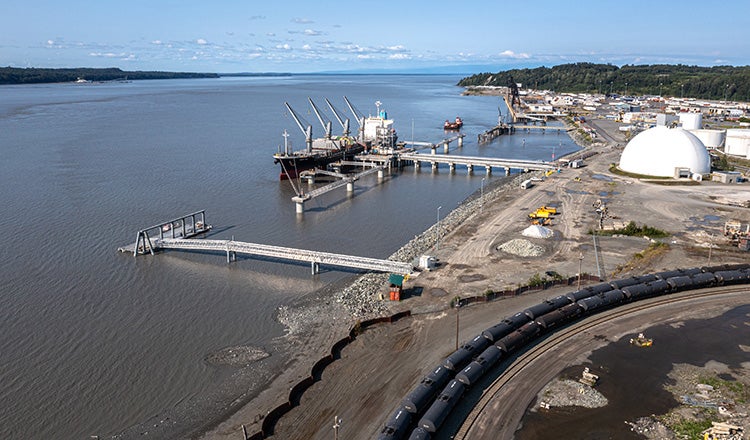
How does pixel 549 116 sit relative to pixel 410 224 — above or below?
above

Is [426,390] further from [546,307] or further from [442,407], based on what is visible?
[546,307]

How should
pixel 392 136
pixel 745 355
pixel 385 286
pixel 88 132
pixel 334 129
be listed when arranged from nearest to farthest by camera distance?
pixel 745 355, pixel 385 286, pixel 392 136, pixel 88 132, pixel 334 129

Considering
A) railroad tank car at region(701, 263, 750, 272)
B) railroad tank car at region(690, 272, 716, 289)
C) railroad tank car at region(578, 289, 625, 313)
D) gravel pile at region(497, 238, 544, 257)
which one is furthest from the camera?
gravel pile at region(497, 238, 544, 257)

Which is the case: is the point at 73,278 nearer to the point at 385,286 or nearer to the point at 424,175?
the point at 385,286

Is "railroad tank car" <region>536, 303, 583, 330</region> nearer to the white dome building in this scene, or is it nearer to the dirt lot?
the dirt lot

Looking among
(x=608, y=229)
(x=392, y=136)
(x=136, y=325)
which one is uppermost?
(x=392, y=136)

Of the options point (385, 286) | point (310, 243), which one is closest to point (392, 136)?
point (310, 243)

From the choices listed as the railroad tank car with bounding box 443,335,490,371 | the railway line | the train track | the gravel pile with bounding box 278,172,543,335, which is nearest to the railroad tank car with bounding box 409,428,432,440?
the railway line

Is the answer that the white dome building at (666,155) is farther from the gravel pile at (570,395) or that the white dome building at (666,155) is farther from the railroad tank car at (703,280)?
the gravel pile at (570,395)

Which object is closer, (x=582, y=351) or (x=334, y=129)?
(x=582, y=351)
